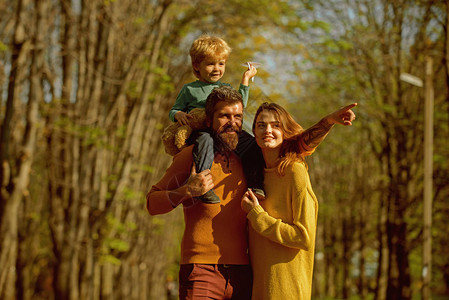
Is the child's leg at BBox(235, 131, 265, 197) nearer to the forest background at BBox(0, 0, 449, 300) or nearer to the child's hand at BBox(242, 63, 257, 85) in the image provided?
the child's hand at BBox(242, 63, 257, 85)

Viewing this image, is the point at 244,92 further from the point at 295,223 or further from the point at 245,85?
the point at 295,223

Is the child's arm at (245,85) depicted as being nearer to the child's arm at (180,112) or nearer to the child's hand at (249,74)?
the child's hand at (249,74)

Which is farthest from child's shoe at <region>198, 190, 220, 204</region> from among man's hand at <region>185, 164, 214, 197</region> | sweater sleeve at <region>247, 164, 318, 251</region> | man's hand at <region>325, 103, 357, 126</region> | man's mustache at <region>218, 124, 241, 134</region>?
man's hand at <region>325, 103, 357, 126</region>

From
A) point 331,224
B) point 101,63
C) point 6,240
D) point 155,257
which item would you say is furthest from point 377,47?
point 331,224

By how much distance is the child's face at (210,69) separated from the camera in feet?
13.8

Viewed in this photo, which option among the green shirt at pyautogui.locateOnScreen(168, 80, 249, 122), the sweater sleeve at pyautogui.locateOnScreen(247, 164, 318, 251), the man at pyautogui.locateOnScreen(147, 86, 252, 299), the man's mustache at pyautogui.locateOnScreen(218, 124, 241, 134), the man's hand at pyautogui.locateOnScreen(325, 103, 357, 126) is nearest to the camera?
the man's hand at pyautogui.locateOnScreen(325, 103, 357, 126)

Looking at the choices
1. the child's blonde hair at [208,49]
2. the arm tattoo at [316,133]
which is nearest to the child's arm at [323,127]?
the arm tattoo at [316,133]

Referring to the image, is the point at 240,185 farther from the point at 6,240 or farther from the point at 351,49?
the point at 351,49

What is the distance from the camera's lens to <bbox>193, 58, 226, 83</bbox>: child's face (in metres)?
4.21

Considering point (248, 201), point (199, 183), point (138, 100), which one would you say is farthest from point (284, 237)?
point (138, 100)

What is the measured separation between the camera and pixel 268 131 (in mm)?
3924

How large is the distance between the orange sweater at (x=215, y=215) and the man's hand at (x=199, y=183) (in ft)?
0.63

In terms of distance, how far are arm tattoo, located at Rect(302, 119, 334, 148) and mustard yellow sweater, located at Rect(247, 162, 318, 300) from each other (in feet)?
0.50

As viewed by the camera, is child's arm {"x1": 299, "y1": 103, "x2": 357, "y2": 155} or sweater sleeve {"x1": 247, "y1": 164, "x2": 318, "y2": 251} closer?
child's arm {"x1": 299, "y1": 103, "x2": 357, "y2": 155}
